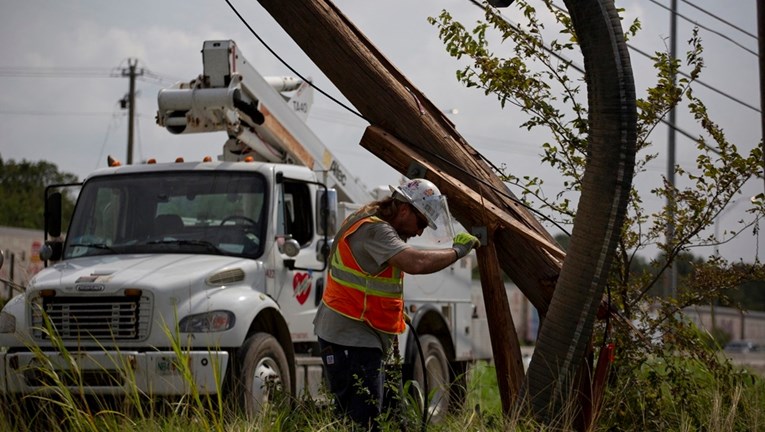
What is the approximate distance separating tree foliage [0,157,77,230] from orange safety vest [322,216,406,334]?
46.5 m

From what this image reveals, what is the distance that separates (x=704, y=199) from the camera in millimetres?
7434

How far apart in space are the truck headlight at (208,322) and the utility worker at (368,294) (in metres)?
2.26

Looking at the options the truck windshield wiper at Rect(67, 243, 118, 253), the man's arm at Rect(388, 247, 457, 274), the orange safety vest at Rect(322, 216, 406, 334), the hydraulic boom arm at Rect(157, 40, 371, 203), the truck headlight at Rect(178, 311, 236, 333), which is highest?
the hydraulic boom arm at Rect(157, 40, 371, 203)

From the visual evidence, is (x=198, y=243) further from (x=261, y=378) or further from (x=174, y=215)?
(x=261, y=378)

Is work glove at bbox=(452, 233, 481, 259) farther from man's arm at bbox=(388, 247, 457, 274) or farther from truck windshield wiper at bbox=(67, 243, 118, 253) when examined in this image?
truck windshield wiper at bbox=(67, 243, 118, 253)

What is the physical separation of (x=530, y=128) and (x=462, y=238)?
1479mm

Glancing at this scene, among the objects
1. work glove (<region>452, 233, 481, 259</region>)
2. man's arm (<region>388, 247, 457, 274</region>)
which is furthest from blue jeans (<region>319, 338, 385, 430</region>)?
work glove (<region>452, 233, 481, 259</region>)

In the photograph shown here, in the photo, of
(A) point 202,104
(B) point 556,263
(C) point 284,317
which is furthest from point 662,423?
(A) point 202,104

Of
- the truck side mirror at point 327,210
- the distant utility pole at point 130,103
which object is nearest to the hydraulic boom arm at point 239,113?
the truck side mirror at point 327,210

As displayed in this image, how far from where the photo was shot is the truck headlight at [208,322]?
27.9 ft

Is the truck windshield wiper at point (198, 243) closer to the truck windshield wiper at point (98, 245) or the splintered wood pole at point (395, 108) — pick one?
the truck windshield wiper at point (98, 245)

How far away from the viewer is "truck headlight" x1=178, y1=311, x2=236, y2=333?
8508 millimetres

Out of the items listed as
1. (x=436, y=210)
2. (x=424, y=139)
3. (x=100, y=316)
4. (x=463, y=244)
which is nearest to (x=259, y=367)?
(x=100, y=316)

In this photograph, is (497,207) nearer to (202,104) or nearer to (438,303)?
(202,104)
